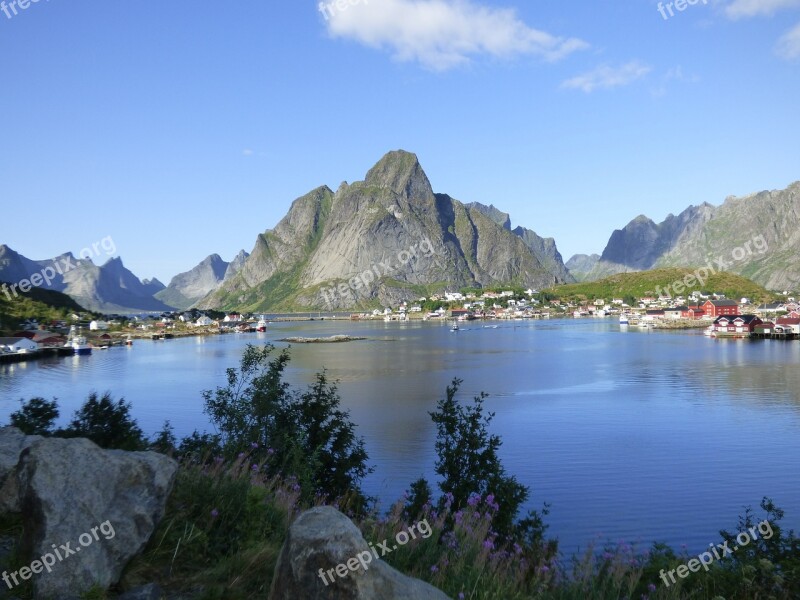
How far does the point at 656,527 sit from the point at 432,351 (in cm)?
7993

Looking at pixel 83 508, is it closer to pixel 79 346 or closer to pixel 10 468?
pixel 10 468

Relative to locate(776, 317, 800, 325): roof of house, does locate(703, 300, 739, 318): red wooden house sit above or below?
above

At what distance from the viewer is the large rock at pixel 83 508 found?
5797mm

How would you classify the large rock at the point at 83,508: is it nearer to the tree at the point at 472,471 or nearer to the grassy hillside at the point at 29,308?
the tree at the point at 472,471

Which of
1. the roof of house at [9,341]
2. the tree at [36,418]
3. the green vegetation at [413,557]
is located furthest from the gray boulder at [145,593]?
the roof of house at [9,341]

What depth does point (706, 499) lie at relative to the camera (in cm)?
2262

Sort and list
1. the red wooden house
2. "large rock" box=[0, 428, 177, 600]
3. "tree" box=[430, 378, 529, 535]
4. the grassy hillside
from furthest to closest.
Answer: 1. the red wooden house
2. the grassy hillside
3. "tree" box=[430, 378, 529, 535]
4. "large rock" box=[0, 428, 177, 600]

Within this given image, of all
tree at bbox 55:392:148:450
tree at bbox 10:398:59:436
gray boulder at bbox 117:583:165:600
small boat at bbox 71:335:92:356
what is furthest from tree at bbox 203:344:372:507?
small boat at bbox 71:335:92:356

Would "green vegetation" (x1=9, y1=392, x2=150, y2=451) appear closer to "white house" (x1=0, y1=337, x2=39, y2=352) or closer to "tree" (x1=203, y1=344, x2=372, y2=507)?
"tree" (x1=203, y1=344, x2=372, y2=507)

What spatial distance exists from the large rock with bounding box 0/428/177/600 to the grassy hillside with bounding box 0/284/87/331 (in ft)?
416

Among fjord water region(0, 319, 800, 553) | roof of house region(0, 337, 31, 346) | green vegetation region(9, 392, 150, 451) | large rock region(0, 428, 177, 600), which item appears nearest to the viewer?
large rock region(0, 428, 177, 600)

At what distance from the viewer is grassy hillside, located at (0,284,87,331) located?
393 feet

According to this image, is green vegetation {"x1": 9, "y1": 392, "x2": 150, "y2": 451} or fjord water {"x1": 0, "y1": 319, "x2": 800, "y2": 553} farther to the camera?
fjord water {"x1": 0, "y1": 319, "x2": 800, "y2": 553}

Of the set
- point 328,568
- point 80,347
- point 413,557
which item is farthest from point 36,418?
point 80,347
